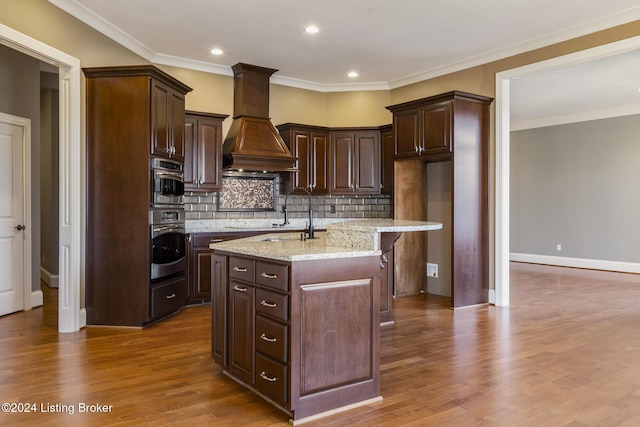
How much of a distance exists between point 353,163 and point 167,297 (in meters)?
3.24

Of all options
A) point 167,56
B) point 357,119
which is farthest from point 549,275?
point 167,56

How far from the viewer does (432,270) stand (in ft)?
20.4

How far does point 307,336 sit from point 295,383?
25 centimetres

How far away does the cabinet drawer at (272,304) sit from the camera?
251cm

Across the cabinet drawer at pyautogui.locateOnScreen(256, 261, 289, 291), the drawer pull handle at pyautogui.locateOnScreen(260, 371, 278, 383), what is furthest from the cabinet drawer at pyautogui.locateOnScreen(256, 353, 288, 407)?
the cabinet drawer at pyautogui.locateOnScreen(256, 261, 289, 291)

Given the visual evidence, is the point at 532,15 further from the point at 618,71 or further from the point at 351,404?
the point at 351,404

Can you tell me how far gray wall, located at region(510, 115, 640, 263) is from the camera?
27.0 feet

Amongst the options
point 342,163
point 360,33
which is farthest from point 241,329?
point 342,163

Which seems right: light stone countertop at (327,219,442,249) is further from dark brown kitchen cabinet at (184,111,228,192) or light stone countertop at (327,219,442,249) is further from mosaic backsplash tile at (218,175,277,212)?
mosaic backsplash tile at (218,175,277,212)

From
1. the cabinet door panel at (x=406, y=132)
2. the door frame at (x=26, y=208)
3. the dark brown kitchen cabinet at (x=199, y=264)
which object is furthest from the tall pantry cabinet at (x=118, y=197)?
the cabinet door panel at (x=406, y=132)

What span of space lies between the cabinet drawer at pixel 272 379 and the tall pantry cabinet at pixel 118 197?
213cm

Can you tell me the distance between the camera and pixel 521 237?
983 cm

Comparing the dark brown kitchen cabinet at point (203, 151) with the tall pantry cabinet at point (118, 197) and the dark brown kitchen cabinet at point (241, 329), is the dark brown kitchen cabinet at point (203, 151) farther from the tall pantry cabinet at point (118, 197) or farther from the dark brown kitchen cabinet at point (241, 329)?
the dark brown kitchen cabinet at point (241, 329)

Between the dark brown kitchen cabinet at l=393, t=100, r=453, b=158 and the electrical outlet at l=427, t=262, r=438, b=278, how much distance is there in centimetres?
155
